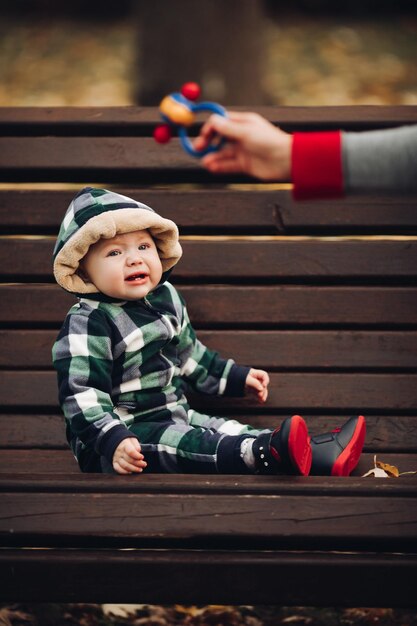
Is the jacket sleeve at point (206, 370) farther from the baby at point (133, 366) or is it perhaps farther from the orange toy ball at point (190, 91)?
the orange toy ball at point (190, 91)

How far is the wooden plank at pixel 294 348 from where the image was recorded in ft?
10.1

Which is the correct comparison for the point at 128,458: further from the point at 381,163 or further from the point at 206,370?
the point at 381,163

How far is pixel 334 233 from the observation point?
125 inches

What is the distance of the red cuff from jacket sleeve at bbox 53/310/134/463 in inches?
35.7

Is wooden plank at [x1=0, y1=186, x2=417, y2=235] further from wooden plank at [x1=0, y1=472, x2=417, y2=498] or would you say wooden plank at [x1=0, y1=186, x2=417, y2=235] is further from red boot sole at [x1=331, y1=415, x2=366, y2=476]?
wooden plank at [x1=0, y1=472, x2=417, y2=498]

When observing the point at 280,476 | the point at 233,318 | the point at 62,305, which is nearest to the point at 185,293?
the point at 233,318

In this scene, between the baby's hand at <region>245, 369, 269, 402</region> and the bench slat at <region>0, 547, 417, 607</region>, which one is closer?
the bench slat at <region>0, 547, 417, 607</region>

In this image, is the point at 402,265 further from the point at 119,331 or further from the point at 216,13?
the point at 216,13

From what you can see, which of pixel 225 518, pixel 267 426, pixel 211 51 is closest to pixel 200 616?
pixel 267 426

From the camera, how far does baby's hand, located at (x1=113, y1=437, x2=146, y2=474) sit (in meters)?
2.36

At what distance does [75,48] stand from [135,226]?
6.64m

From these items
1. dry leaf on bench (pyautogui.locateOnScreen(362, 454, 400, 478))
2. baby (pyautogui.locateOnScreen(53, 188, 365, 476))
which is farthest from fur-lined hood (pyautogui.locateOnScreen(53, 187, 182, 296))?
dry leaf on bench (pyautogui.locateOnScreen(362, 454, 400, 478))

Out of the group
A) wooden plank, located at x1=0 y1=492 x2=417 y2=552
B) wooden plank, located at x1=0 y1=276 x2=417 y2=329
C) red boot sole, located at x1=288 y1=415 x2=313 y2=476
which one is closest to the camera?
wooden plank, located at x1=0 y1=492 x2=417 y2=552

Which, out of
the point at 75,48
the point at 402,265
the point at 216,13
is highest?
the point at 75,48
